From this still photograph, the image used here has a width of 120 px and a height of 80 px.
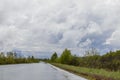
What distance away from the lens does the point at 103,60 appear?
51844 millimetres

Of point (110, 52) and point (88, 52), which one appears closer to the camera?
point (110, 52)

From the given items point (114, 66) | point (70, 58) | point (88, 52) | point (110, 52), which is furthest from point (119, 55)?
point (70, 58)

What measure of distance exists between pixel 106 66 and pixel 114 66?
473 cm

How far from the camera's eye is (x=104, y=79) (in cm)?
2334

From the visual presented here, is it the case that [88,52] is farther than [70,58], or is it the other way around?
[70,58]

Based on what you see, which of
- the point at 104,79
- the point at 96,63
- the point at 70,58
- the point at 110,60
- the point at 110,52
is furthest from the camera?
the point at 70,58

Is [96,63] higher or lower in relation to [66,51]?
lower

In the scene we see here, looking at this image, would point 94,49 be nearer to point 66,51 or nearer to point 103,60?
point 103,60

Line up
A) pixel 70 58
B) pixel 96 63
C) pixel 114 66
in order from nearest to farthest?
1. pixel 114 66
2. pixel 96 63
3. pixel 70 58

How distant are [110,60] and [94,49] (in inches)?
1252

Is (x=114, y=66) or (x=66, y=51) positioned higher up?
(x=66, y=51)

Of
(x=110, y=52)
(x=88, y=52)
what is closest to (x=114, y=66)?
(x=110, y=52)

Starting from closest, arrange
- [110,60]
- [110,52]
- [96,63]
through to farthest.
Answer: [110,60], [110,52], [96,63]

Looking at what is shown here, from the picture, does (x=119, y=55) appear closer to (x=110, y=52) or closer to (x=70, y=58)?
(x=110, y=52)
